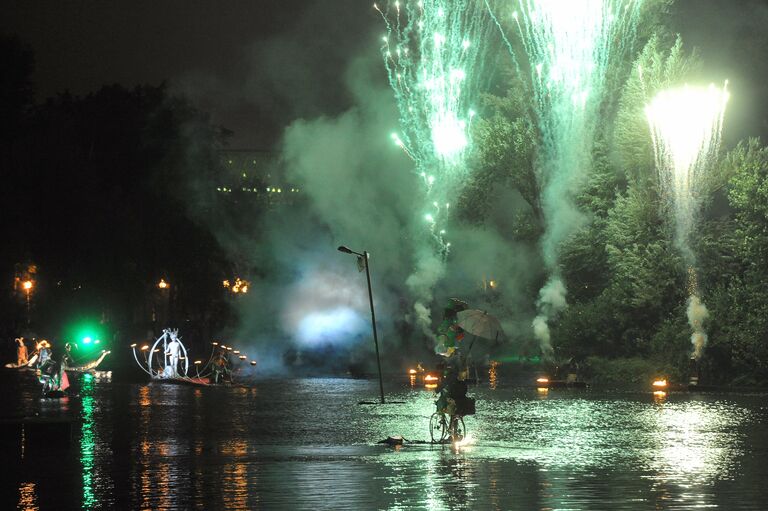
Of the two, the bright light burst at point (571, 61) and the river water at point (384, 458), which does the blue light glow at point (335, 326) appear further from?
the river water at point (384, 458)

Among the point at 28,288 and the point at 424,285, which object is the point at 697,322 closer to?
the point at 424,285

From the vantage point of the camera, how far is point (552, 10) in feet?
156

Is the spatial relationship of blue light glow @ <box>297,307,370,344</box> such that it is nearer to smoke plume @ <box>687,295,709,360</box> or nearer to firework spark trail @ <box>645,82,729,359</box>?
firework spark trail @ <box>645,82,729,359</box>

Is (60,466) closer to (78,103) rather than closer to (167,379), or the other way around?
(167,379)

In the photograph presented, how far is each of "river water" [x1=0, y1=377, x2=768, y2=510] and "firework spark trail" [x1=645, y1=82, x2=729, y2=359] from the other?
1500cm

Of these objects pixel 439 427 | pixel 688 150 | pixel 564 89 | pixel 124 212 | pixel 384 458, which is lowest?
pixel 384 458

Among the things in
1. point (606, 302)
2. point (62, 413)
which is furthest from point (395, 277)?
point (62, 413)

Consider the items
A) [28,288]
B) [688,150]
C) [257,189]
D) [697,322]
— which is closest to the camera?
[697,322]

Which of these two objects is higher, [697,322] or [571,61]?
[571,61]

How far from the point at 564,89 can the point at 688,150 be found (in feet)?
20.3

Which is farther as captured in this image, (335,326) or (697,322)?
(335,326)

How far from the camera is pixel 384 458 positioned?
19469 mm

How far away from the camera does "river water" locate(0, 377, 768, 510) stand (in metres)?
→ 14.7

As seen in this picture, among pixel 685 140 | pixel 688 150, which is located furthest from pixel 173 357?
pixel 688 150
